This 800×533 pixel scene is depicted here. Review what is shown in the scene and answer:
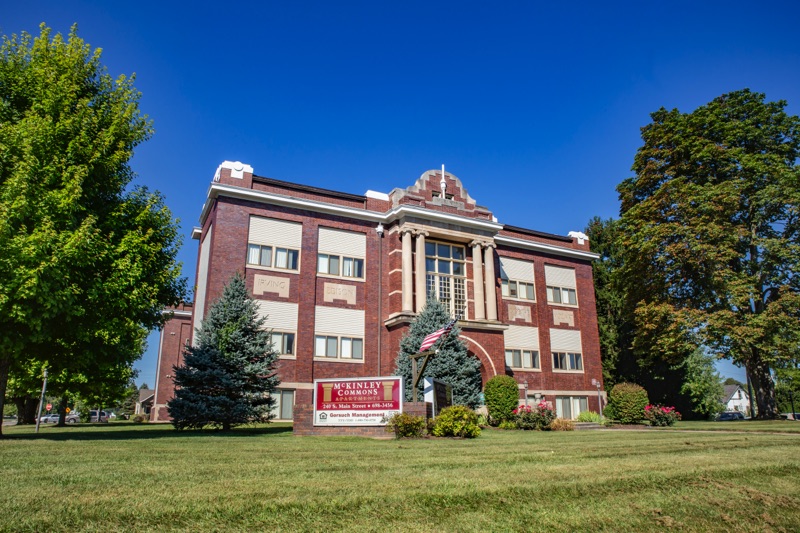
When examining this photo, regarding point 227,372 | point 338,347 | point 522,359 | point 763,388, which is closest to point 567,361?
point 522,359

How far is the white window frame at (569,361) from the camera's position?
128 ft

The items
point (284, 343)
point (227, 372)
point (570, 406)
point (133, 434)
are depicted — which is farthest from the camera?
point (570, 406)

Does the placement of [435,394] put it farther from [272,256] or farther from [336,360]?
[272,256]

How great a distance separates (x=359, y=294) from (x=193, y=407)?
526 inches

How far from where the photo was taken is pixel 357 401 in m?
19.0

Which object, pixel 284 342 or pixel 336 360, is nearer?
pixel 284 342

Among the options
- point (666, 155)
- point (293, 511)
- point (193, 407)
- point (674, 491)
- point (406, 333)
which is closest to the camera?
point (293, 511)

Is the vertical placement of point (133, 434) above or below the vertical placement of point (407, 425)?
below

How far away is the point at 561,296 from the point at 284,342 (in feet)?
71.0

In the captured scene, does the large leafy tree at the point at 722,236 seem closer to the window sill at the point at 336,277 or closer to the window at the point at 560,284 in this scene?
the window at the point at 560,284

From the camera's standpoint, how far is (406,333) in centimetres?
3041

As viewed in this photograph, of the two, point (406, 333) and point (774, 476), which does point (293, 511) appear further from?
point (406, 333)

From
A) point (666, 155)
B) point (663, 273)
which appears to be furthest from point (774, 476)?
point (666, 155)

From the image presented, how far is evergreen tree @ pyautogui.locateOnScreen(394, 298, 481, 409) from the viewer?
1097 inches
